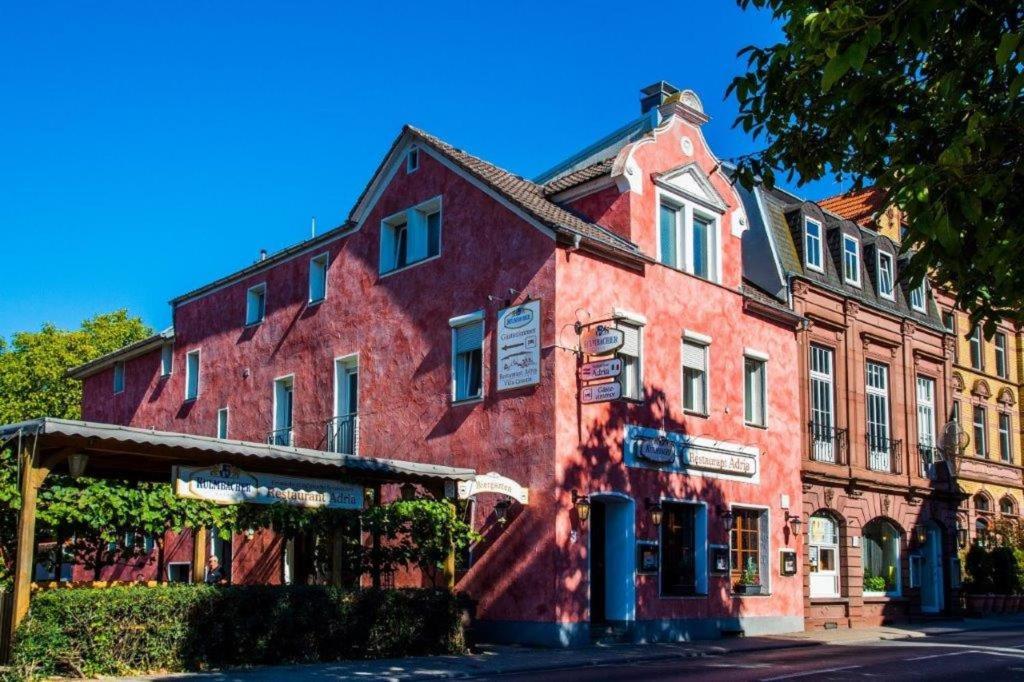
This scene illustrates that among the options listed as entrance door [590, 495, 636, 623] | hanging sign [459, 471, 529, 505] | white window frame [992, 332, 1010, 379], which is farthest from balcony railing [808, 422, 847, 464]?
white window frame [992, 332, 1010, 379]

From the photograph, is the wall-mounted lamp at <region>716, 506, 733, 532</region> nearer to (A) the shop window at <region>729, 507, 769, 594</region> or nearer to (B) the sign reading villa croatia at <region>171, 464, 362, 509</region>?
(A) the shop window at <region>729, 507, 769, 594</region>

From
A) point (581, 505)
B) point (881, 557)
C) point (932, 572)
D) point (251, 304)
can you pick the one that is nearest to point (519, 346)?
point (581, 505)

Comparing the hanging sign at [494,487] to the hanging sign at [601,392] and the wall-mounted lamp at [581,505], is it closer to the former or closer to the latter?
the wall-mounted lamp at [581,505]

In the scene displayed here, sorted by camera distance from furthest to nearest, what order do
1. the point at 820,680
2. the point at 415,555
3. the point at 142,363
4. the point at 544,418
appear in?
the point at 142,363
the point at 544,418
the point at 415,555
the point at 820,680

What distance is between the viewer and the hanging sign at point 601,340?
2078 centimetres

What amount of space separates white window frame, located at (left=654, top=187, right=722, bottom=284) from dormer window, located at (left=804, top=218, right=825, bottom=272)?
→ 191 inches

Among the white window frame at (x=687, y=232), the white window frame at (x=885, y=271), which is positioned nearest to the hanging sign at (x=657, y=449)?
the white window frame at (x=687, y=232)

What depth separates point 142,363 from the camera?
35938 mm

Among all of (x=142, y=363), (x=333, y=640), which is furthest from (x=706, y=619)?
(x=142, y=363)

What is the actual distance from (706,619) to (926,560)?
12020 millimetres

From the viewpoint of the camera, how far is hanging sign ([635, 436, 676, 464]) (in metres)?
22.7

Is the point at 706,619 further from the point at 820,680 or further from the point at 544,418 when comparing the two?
the point at 820,680

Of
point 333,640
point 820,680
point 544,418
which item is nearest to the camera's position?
point 820,680

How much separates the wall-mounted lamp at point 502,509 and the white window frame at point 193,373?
13.8 meters
